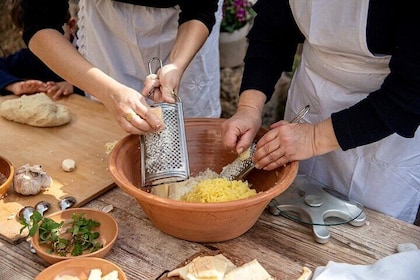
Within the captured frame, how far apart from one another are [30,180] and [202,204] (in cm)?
62

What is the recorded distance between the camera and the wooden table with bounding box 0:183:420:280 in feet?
4.21

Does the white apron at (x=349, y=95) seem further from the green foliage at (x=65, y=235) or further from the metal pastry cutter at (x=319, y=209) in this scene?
the green foliage at (x=65, y=235)

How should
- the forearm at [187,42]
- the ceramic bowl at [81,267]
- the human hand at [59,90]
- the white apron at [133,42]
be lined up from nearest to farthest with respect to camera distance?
1. the ceramic bowl at [81,267]
2. the forearm at [187,42]
3. the white apron at [133,42]
4. the human hand at [59,90]

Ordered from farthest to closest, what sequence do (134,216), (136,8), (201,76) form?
(201,76) → (136,8) → (134,216)

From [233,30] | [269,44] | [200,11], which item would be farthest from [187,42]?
[233,30]

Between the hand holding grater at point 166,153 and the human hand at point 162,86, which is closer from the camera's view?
the hand holding grater at point 166,153

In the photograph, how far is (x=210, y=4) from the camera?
1.96 meters

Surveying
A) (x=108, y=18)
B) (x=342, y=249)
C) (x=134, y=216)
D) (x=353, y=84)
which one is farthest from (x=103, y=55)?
(x=342, y=249)

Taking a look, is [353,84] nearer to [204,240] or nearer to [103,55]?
[204,240]

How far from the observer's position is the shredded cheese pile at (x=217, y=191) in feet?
4.38

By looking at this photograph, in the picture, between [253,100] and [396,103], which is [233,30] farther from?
[396,103]

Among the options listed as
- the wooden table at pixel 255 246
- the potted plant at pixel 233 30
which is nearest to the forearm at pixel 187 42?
the wooden table at pixel 255 246

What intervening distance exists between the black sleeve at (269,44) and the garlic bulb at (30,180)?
0.71 m

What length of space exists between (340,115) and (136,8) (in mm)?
1105
